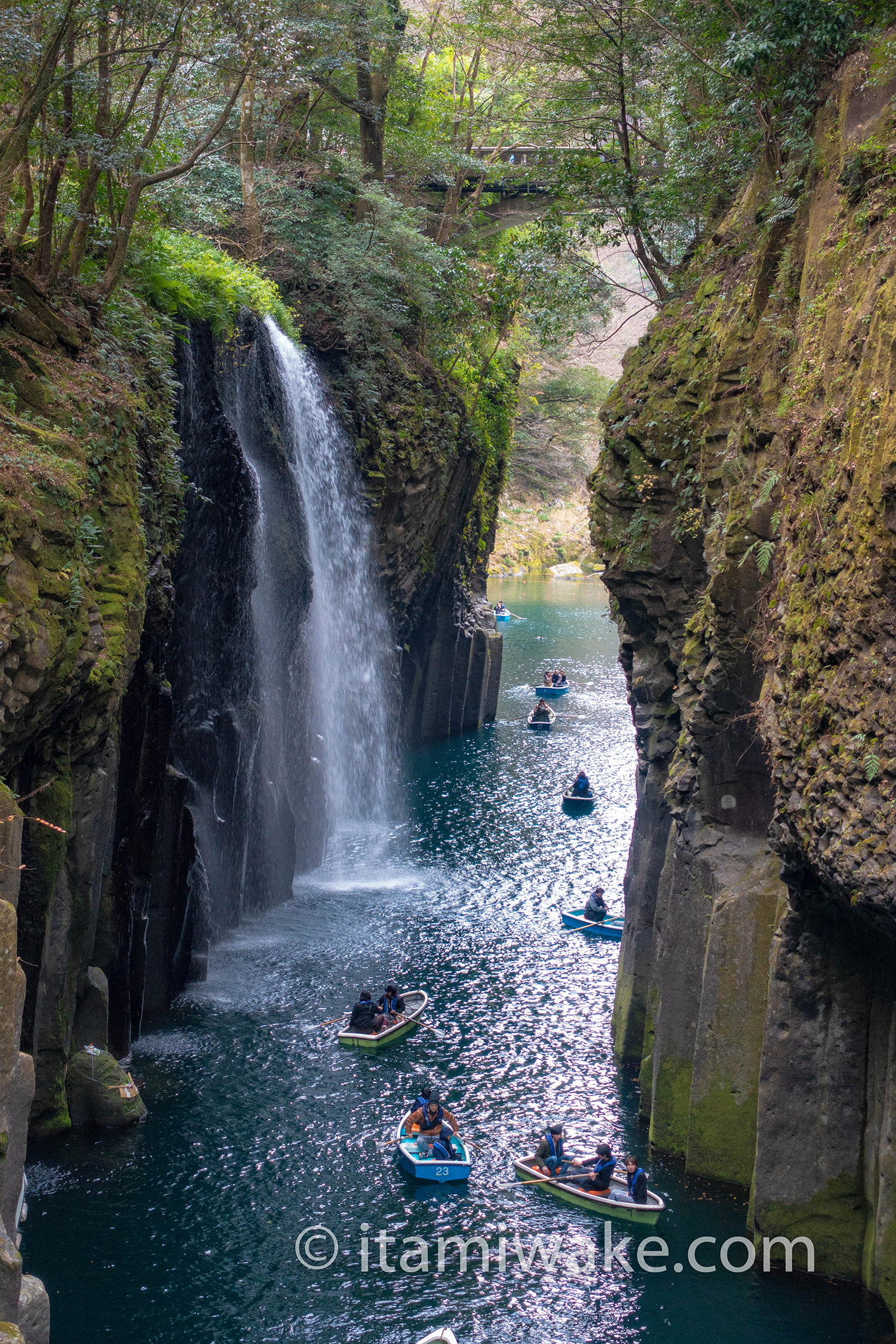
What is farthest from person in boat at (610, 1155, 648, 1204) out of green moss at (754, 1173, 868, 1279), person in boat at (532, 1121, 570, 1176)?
green moss at (754, 1173, 868, 1279)

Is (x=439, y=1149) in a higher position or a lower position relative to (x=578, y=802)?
lower

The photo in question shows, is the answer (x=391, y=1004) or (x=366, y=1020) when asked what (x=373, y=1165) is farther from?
(x=391, y=1004)

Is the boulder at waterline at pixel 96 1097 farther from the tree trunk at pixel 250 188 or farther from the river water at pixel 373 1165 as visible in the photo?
the tree trunk at pixel 250 188

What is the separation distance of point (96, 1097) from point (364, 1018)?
460 cm

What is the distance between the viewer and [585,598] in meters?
94.4

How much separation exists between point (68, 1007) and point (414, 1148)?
5.09 meters

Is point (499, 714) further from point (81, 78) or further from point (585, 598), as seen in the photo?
point (585, 598)

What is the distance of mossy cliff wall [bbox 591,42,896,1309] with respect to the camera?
399 inches

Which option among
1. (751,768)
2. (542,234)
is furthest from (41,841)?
(542,234)

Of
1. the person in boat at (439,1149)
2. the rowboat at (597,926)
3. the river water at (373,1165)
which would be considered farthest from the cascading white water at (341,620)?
the person in boat at (439,1149)

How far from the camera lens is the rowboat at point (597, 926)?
2297cm

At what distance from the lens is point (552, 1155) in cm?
1412

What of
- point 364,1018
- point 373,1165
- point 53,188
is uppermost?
point 53,188

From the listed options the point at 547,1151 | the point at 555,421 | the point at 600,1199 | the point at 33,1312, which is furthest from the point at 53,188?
the point at 555,421
